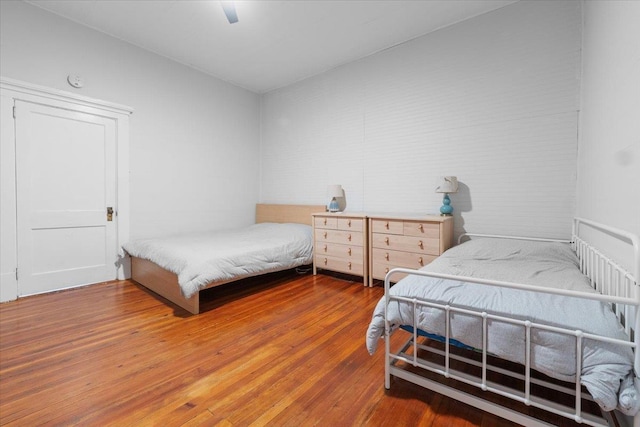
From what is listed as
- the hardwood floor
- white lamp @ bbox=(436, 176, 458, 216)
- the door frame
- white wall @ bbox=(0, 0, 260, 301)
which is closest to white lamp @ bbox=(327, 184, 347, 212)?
white lamp @ bbox=(436, 176, 458, 216)

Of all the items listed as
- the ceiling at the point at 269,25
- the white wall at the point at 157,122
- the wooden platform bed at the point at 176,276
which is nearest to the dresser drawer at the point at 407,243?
the wooden platform bed at the point at 176,276

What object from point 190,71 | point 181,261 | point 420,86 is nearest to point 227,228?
point 181,261

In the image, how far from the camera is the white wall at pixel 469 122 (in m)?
2.60

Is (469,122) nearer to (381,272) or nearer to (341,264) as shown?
(381,272)

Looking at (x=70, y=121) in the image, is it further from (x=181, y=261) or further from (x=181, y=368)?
(x=181, y=368)

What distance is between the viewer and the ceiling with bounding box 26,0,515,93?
9.23ft

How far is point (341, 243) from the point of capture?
345cm

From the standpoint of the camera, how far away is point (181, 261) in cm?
259

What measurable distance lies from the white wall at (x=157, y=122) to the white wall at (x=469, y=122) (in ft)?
4.57

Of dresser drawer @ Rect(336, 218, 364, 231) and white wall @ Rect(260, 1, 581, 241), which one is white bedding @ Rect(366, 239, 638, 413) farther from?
dresser drawer @ Rect(336, 218, 364, 231)

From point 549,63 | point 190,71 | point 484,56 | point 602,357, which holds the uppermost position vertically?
point 190,71

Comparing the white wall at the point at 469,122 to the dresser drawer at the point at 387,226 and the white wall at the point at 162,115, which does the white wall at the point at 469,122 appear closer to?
the dresser drawer at the point at 387,226

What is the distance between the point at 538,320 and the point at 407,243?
182 centimetres

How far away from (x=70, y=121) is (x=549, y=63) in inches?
192
